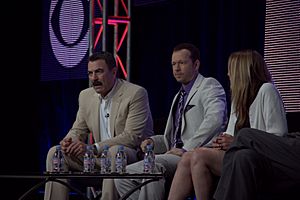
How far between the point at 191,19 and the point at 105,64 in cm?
143

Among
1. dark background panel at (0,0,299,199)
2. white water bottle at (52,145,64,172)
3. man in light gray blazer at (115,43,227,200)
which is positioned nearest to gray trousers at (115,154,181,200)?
man in light gray blazer at (115,43,227,200)

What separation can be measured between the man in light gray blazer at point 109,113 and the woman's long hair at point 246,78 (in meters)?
0.98

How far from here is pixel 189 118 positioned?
461 centimetres

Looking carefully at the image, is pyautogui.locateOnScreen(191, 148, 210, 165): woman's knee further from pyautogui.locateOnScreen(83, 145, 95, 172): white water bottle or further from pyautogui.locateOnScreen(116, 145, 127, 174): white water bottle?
pyautogui.locateOnScreen(83, 145, 95, 172): white water bottle

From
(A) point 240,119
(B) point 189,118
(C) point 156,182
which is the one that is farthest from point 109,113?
(A) point 240,119

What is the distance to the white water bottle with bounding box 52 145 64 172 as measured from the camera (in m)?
4.36

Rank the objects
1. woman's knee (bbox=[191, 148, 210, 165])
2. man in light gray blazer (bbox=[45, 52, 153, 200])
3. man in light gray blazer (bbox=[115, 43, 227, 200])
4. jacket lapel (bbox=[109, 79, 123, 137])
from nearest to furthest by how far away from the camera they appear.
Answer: woman's knee (bbox=[191, 148, 210, 165])
man in light gray blazer (bbox=[115, 43, 227, 200])
man in light gray blazer (bbox=[45, 52, 153, 200])
jacket lapel (bbox=[109, 79, 123, 137])

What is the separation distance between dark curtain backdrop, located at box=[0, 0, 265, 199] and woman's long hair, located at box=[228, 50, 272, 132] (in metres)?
1.32

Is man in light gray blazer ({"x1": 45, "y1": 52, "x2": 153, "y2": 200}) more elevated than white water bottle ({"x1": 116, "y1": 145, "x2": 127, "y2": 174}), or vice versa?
man in light gray blazer ({"x1": 45, "y1": 52, "x2": 153, "y2": 200})

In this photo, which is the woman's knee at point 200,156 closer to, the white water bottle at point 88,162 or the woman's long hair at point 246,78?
the woman's long hair at point 246,78

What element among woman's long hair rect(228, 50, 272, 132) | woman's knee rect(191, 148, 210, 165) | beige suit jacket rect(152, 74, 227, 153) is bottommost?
woman's knee rect(191, 148, 210, 165)

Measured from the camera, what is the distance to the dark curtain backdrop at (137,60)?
5758 mm

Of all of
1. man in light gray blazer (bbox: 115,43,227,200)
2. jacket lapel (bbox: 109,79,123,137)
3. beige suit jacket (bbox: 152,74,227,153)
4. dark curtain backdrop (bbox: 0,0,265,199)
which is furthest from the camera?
dark curtain backdrop (bbox: 0,0,265,199)

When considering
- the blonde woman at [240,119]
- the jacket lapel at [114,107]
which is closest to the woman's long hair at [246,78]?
the blonde woman at [240,119]
